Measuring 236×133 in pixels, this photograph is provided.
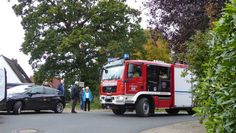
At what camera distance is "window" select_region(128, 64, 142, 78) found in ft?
A: 66.4

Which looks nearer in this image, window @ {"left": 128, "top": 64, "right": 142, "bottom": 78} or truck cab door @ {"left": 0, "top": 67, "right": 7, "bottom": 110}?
truck cab door @ {"left": 0, "top": 67, "right": 7, "bottom": 110}

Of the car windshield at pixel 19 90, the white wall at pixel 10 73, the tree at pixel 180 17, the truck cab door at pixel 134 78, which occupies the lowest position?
the car windshield at pixel 19 90

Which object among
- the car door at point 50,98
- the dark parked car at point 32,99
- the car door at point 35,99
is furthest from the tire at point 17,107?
the car door at point 50,98

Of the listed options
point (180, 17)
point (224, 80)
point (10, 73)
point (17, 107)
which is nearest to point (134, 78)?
point (17, 107)

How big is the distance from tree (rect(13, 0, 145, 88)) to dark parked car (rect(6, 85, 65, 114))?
2304 centimetres

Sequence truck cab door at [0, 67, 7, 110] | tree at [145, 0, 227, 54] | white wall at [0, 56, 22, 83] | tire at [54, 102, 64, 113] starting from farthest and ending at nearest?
white wall at [0, 56, 22, 83], tire at [54, 102, 64, 113], truck cab door at [0, 67, 7, 110], tree at [145, 0, 227, 54]

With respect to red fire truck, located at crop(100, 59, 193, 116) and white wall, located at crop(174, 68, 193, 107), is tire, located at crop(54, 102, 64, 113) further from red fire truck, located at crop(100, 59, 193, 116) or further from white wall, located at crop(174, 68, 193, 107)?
white wall, located at crop(174, 68, 193, 107)

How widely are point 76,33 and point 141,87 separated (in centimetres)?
2610

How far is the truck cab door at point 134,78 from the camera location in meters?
20.2

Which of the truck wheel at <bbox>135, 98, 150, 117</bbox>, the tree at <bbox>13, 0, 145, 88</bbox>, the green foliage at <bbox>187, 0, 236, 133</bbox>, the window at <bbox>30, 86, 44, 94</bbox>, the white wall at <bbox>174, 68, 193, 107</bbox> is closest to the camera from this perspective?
the green foliage at <bbox>187, 0, 236, 133</bbox>

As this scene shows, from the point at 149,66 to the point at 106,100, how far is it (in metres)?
2.50

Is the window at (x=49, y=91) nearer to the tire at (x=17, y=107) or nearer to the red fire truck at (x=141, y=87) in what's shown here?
the tire at (x=17, y=107)

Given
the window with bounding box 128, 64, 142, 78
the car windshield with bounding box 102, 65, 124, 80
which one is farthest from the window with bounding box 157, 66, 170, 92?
the car windshield with bounding box 102, 65, 124, 80

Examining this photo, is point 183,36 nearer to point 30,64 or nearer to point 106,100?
point 106,100
